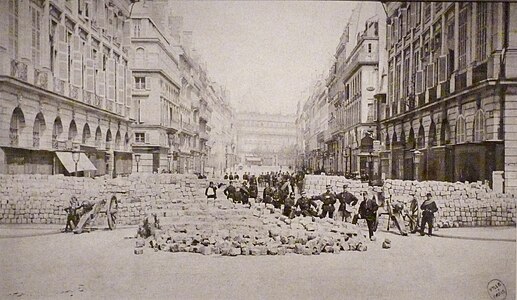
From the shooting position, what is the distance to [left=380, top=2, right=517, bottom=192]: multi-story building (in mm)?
4352

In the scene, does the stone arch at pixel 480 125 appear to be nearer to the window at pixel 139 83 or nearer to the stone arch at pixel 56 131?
the window at pixel 139 83

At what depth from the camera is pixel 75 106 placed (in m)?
4.39

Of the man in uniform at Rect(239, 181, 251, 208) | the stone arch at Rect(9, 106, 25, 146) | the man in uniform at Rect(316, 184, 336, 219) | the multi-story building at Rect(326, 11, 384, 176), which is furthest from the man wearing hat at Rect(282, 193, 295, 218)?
the stone arch at Rect(9, 106, 25, 146)

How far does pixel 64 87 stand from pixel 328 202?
2619mm

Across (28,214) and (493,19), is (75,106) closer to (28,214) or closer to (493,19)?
(28,214)

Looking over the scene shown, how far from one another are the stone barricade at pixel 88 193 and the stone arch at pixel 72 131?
1.21 ft

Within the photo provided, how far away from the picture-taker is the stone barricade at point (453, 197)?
14.7ft

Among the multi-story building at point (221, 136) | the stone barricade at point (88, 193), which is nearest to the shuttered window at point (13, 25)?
the stone barricade at point (88, 193)

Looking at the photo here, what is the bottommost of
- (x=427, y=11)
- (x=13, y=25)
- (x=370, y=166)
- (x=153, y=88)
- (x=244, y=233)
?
(x=244, y=233)

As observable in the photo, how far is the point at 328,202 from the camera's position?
14.8ft

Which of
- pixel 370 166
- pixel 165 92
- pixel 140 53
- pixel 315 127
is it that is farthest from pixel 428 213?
pixel 140 53

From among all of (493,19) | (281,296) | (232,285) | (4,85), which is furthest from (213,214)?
(493,19)

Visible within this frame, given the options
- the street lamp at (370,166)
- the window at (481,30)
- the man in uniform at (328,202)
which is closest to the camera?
the window at (481,30)

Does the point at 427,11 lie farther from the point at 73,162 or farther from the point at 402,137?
the point at 73,162
